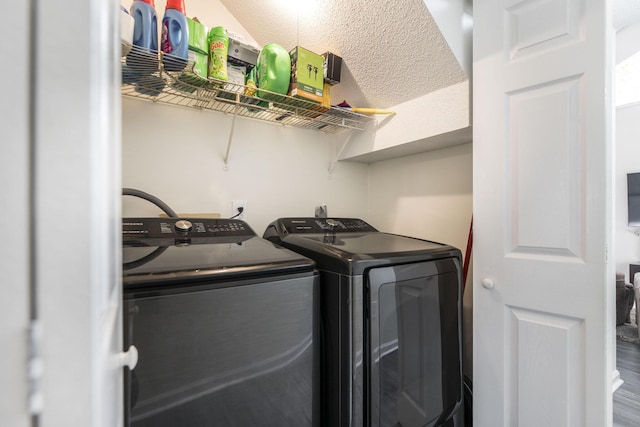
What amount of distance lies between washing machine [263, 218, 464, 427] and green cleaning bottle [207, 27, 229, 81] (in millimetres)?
819

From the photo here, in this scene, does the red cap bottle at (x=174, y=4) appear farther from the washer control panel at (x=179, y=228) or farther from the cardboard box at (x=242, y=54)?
the washer control panel at (x=179, y=228)

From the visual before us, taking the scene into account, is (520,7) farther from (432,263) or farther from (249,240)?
(249,240)

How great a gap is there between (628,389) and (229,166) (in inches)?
137

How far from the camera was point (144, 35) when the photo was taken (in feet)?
3.47

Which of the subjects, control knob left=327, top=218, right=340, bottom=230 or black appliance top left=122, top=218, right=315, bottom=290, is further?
control knob left=327, top=218, right=340, bottom=230

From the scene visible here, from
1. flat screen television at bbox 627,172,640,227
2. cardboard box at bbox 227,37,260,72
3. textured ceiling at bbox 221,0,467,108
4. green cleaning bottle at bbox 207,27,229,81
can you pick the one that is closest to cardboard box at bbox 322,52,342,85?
textured ceiling at bbox 221,0,467,108

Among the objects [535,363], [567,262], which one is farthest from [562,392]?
[567,262]

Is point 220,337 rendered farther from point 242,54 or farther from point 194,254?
point 242,54

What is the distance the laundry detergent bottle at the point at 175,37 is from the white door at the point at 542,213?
1.23 m

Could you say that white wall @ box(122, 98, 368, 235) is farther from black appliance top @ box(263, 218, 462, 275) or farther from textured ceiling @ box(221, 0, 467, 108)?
textured ceiling @ box(221, 0, 467, 108)

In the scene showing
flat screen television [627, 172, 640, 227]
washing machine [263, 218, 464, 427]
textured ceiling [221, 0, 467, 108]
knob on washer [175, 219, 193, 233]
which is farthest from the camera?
flat screen television [627, 172, 640, 227]

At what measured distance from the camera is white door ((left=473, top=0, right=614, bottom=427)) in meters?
0.97

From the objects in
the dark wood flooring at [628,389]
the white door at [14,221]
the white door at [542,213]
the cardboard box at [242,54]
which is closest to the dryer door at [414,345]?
the white door at [542,213]

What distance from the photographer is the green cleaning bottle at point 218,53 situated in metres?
1.23
